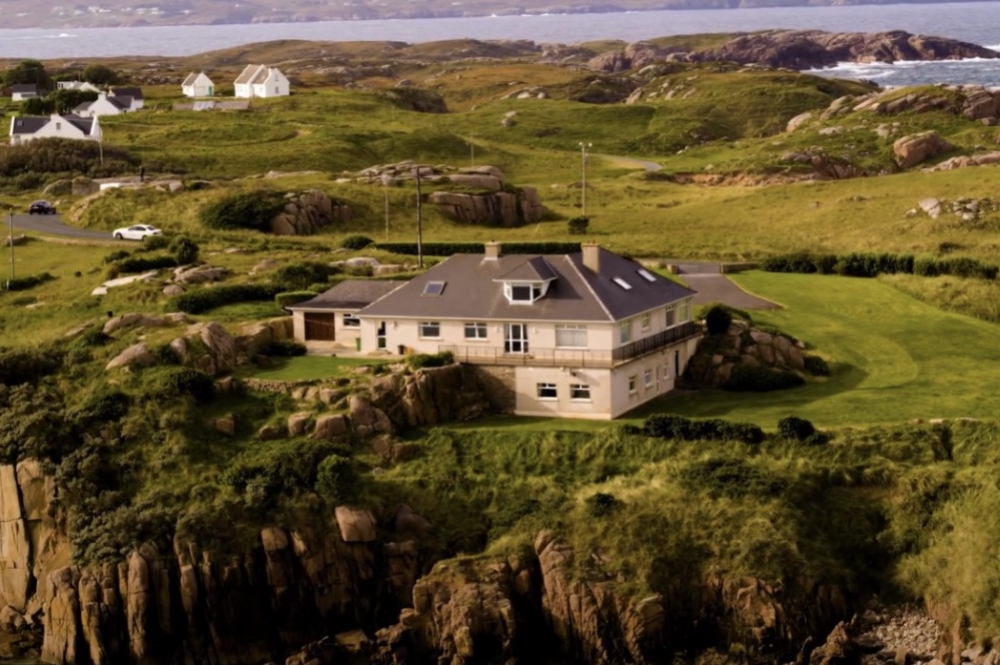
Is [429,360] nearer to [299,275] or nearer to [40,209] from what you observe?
[299,275]

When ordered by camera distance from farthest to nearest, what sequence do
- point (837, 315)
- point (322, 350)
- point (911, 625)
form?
point (837, 315), point (322, 350), point (911, 625)

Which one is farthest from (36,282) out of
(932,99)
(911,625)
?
(932,99)

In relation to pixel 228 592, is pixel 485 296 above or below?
above

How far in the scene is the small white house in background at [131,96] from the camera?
598 ft

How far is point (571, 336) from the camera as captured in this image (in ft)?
237

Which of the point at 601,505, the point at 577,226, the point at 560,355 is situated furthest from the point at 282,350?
the point at 577,226

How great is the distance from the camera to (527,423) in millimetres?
70688

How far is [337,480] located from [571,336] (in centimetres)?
1276

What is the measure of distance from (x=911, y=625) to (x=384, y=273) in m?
39.5

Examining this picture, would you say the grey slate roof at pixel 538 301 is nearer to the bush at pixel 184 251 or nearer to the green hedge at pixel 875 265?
the green hedge at pixel 875 265

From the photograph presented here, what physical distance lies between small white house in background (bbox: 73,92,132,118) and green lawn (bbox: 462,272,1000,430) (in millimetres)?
98615

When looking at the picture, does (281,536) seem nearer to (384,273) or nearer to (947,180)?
(384,273)

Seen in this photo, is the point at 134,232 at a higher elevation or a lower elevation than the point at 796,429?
lower

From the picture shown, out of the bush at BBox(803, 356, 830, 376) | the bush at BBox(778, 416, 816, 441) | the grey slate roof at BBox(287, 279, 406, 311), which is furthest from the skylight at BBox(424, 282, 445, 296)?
the bush at BBox(778, 416, 816, 441)
